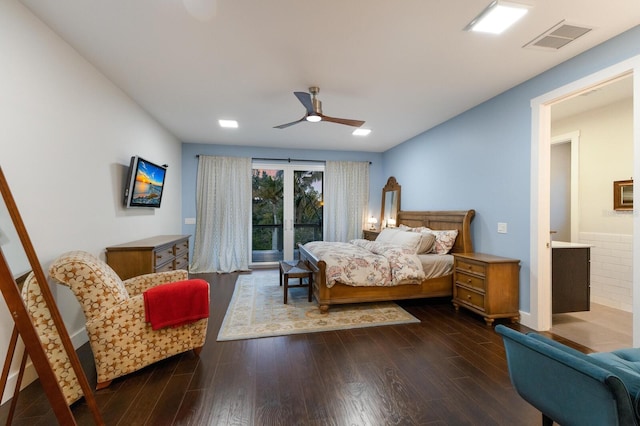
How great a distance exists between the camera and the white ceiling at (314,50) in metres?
2.03

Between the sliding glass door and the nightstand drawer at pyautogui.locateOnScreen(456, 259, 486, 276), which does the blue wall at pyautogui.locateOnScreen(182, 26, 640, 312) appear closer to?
the nightstand drawer at pyautogui.locateOnScreen(456, 259, 486, 276)

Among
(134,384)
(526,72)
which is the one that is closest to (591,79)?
(526,72)

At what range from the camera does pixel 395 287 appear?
3.70 meters

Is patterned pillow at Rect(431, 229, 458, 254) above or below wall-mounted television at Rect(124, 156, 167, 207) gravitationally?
below

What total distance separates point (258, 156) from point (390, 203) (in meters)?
3.21

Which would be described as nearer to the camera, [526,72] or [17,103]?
[17,103]

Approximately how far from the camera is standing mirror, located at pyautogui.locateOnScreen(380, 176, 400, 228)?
6.09 m

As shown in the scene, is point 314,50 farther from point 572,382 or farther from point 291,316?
point 291,316

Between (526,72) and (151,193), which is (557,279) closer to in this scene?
(526,72)

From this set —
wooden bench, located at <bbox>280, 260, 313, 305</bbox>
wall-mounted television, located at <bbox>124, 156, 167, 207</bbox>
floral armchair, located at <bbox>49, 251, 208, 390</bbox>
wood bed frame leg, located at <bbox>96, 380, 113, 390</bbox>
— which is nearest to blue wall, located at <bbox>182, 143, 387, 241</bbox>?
wall-mounted television, located at <bbox>124, 156, 167, 207</bbox>

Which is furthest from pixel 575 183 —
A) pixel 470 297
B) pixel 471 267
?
pixel 470 297

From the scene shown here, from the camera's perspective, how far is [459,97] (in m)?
3.59

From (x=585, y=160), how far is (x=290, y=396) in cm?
516

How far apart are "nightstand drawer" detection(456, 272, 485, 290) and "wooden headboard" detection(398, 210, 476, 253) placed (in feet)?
1.49
